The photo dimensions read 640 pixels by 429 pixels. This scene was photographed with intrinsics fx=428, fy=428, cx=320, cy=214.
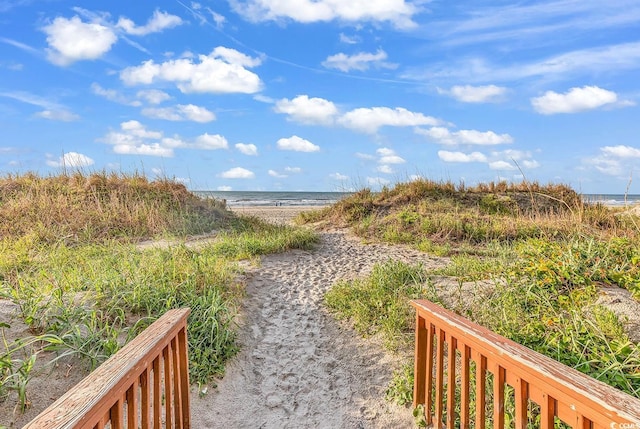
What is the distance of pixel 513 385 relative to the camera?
1955 millimetres

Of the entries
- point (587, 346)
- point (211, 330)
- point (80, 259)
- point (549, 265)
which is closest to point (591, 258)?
point (549, 265)

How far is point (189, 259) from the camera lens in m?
6.91

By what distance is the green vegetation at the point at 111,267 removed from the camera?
379cm

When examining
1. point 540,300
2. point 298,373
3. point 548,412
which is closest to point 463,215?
point 540,300

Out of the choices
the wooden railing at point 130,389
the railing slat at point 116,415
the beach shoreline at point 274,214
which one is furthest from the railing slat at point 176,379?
the beach shoreline at point 274,214

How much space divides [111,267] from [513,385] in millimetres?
5416

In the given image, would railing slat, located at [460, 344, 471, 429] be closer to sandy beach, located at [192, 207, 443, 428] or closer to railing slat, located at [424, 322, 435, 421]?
railing slat, located at [424, 322, 435, 421]

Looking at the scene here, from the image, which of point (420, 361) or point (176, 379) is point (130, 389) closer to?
point (176, 379)

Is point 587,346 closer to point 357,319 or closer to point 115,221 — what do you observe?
point 357,319

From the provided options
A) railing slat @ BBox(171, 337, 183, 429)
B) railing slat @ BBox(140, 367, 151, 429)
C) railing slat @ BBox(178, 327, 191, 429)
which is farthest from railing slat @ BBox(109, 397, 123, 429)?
railing slat @ BBox(178, 327, 191, 429)

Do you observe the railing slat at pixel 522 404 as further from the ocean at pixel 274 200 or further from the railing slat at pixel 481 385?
the ocean at pixel 274 200

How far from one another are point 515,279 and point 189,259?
15.7 ft

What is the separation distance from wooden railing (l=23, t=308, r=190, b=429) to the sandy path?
2.95 feet

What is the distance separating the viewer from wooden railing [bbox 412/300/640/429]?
4.71ft
